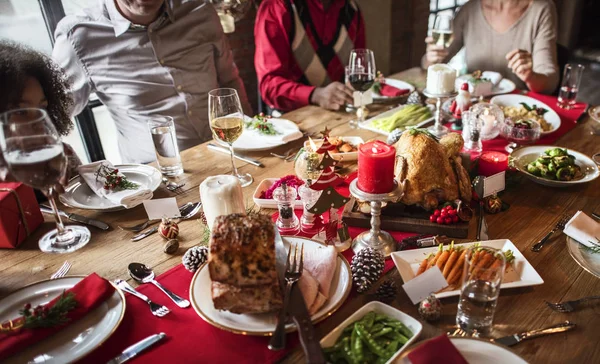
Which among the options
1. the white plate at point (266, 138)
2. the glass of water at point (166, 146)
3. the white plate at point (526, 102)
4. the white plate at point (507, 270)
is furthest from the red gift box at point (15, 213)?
the white plate at point (526, 102)

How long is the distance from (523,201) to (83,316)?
125 centimetres

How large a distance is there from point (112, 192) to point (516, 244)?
121 cm

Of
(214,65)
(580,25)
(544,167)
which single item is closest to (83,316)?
(544,167)

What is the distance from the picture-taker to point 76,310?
0.90 m

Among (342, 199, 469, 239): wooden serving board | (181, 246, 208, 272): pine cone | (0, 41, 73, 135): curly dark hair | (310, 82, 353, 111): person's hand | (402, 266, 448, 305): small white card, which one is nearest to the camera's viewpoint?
(402, 266, 448, 305): small white card

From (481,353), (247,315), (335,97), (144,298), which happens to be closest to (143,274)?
(144,298)

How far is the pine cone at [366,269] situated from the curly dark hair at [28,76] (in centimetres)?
131

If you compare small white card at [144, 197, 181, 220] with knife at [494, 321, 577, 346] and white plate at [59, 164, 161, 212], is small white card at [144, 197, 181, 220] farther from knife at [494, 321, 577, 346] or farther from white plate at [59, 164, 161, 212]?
knife at [494, 321, 577, 346]

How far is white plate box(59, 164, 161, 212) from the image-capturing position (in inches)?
52.4

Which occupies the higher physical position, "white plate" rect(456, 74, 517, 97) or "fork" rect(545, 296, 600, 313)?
"white plate" rect(456, 74, 517, 97)

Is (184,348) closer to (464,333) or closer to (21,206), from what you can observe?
(464,333)

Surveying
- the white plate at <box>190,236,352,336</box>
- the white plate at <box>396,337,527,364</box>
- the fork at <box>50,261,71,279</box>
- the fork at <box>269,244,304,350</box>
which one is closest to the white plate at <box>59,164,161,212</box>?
the fork at <box>50,261,71,279</box>

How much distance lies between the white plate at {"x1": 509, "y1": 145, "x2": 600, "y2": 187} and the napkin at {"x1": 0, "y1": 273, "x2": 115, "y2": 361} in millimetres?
1298

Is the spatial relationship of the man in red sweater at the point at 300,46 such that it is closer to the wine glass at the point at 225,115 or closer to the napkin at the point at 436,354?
the wine glass at the point at 225,115
